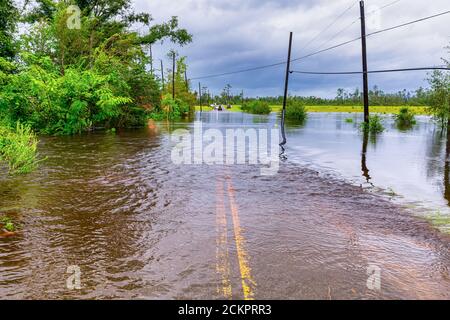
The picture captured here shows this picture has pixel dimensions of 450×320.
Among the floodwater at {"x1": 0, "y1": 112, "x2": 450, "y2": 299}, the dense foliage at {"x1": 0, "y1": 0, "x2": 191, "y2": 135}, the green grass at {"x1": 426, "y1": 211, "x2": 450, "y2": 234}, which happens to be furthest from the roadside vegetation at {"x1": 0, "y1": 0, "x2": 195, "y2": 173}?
the green grass at {"x1": 426, "y1": 211, "x2": 450, "y2": 234}

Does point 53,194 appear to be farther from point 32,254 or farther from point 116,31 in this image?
point 116,31

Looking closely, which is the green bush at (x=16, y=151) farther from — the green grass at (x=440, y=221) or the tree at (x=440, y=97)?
the tree at (x=440, y=97)

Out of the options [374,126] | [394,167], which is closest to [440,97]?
[374,126]

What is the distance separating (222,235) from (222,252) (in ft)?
2.42

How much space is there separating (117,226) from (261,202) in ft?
10.6

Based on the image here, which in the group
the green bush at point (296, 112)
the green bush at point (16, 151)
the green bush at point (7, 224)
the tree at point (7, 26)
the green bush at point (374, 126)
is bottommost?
the green bush at point (7, 224)

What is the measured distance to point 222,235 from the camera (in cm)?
605

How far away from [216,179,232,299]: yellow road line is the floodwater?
20 mm

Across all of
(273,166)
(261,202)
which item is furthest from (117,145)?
(261,202)

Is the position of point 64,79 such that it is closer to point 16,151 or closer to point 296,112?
point 16,151

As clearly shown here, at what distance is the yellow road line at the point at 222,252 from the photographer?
13.9 feet

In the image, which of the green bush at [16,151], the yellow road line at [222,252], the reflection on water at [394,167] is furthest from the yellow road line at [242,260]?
the green bush at [16,151]

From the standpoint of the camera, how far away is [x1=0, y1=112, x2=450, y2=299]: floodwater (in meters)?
4.30

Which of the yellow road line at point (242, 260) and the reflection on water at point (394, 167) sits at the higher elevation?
the reflection on water at point (394, 167)
